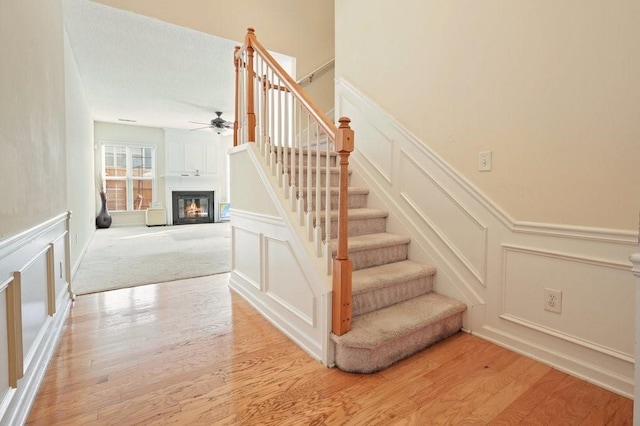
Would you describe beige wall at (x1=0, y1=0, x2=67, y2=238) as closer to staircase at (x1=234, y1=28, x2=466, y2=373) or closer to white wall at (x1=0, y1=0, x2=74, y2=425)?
white wall at (x1=0, y1=0, x2=74, y2=425)

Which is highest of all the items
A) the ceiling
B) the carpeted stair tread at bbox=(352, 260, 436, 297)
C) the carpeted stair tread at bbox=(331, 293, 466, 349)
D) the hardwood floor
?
the ceiling

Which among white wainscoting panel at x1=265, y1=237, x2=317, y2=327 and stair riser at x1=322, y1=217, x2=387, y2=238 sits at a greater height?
stair riser at x1=322, y1=217, x2=387, y2=238

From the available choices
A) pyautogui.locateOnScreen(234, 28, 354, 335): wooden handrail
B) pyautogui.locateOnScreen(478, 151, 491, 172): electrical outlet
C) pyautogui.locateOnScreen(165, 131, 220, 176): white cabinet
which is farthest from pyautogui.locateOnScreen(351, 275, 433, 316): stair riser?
pyautogui.locateOnScreen(165, 131, 220, 176): white cabinet

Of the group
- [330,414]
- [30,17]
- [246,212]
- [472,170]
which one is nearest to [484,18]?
[472,170]

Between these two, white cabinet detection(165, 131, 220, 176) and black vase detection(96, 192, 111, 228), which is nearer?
black vase detection(96, 192, 111, 228)

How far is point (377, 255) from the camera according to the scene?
2.42 metres

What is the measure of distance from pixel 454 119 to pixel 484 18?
2.05ft

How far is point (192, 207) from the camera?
945cm

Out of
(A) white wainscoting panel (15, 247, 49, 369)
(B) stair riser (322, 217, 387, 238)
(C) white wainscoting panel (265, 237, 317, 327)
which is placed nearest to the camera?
(A) white wainscoting panel (15, 247, 49, 369)

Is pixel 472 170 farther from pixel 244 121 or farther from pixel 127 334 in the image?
pixel 127 334

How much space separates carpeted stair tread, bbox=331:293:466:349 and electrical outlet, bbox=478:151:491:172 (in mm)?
900

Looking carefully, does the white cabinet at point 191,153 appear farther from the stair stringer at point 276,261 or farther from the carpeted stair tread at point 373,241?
the carpeted stair tread at point 373,241

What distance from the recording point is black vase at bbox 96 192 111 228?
7.73 metres

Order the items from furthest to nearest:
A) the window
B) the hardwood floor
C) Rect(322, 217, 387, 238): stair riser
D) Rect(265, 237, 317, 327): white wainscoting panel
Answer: the window < Rect(322, 217, 387, 238): stair riser < Rect(265, 237, 317, 327): white wainscoting panel < the hardwood floor
